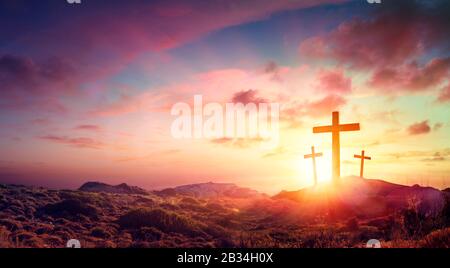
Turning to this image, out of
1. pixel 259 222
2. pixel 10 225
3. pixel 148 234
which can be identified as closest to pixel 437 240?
pixel 148 234

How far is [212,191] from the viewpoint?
68.8 metres

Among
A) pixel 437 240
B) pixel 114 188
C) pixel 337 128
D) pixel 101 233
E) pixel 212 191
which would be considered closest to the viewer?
pixel 437 240

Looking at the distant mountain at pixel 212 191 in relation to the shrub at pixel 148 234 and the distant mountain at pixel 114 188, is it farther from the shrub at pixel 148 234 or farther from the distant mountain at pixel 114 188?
the shrub at pixel 148 234

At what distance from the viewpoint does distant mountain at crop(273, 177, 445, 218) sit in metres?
19.1

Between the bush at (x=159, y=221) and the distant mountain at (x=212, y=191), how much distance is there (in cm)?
3570

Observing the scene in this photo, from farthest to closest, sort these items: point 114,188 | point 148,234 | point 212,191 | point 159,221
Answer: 1. point 212,191
2. point 114,188
3. point 159,221
4. point 148,234

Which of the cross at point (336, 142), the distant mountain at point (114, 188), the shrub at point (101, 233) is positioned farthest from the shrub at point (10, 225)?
the distant mountain at point (114, 188)

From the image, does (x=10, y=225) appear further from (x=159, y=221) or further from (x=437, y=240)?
(x=437, y=240)

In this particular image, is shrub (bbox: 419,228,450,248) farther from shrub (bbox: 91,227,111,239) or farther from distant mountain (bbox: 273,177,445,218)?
shrub (bbox: 91,227,111,239)

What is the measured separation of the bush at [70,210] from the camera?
75.8 ft

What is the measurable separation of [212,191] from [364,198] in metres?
47.8

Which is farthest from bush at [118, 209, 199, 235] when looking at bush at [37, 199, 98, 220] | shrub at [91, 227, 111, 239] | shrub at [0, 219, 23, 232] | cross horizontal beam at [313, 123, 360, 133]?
cross horizontal beam at [313, 123, 360, 133]
